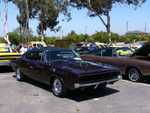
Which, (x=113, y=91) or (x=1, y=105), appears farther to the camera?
(x=113, y=91)

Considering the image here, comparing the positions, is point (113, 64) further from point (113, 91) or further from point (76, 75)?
point (76, 75)

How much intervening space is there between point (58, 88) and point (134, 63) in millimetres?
3539

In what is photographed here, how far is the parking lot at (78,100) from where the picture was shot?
23.6 ft

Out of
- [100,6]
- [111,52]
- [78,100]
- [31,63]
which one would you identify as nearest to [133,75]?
[111,52]

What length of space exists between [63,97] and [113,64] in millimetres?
3728

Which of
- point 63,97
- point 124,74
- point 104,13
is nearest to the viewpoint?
point 63,97

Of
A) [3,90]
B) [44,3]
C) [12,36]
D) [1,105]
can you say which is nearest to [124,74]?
[3,90]

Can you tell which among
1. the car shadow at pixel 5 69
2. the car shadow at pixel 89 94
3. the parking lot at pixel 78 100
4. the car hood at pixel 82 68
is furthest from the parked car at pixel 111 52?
the car shadow at pixel 5 69

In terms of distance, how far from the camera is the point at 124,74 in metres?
11.3

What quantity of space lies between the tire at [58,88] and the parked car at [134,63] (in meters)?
3.45

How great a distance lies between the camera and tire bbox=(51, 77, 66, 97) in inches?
326

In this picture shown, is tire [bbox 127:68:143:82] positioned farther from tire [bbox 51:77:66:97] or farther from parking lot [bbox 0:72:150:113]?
tire [bbox 51:77:66:97]

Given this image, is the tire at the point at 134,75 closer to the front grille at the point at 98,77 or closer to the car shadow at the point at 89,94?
the car shadow at the point at 89,94

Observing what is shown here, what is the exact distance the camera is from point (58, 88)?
852 centimetres
